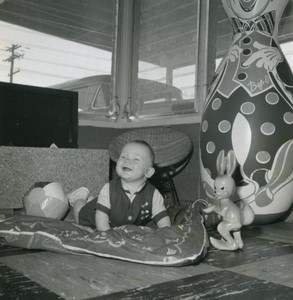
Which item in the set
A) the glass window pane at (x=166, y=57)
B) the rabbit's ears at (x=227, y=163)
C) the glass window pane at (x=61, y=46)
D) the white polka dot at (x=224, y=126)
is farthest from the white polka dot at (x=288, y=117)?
the glass window pane at (x=61, y=46)

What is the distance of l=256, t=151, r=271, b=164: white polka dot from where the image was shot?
1613mm

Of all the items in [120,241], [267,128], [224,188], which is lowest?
[120,241]

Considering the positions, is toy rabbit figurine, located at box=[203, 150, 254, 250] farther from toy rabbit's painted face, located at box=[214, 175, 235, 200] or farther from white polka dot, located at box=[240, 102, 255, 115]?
white polka dot, located at box=[240, 102, 255, 115]

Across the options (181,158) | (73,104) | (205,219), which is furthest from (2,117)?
(205,219)

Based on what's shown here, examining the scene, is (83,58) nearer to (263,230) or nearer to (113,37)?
(113,37)

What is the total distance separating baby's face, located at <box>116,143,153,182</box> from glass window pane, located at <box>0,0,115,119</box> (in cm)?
134

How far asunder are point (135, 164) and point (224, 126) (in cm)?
47

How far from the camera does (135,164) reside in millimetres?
1408

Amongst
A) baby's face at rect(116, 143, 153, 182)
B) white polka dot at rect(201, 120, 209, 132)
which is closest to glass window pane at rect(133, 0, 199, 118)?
white polka dot at rect(201, 120, 209, 132)

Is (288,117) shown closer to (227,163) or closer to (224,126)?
(224,126)

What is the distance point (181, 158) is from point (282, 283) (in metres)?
1.20

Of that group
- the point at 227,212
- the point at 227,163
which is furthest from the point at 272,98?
the point at 227,212

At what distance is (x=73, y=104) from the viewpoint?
2.25 meters

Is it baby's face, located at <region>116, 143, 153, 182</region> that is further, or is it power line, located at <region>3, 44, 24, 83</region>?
power line, located at <region>3, 44, 24, 83</region>
